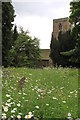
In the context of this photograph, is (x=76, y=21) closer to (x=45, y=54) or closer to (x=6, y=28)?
(x=6, y=28)

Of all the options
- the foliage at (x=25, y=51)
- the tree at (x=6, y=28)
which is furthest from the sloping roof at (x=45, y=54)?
the tree at (x=6, y=28)

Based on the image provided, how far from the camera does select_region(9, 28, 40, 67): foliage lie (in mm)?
25531

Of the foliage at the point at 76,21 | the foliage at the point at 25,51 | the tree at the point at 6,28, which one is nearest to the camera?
the foliage at the point at 76,21

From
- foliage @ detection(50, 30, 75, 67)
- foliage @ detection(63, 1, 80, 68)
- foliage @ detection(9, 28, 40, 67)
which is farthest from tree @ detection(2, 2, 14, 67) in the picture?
foliage @ detection(9, 28, 40, 67)

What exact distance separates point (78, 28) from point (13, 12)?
18.4ft

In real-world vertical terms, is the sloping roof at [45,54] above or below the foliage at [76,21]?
below

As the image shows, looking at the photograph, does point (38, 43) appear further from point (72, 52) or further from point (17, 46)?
point (72, 52)

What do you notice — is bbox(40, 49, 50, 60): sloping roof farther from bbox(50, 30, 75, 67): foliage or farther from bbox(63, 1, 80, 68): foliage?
bbox(63, 1, 80, 68): foliage

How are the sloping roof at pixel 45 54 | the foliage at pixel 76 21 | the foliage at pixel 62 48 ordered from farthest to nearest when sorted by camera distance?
the sloping roof at pixel 45 54 < the foliage at pixel 62 48 < the foliage at pixel 76 21

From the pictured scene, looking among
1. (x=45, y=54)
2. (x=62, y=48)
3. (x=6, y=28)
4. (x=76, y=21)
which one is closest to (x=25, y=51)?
(x=62, y=48)

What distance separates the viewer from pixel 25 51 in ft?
89.7

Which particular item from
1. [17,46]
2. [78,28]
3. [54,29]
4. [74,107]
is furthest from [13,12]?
[54,29]

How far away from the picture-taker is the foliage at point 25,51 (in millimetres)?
25531

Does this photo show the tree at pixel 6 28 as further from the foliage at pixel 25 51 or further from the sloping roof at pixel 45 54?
the sloping roof at pixel 45 54
